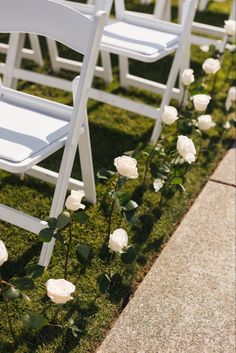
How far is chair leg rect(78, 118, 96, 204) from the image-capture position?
2.65 m

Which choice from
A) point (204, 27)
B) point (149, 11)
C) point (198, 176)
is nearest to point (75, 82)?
point (198, 176)

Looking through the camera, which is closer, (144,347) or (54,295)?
(54,295)

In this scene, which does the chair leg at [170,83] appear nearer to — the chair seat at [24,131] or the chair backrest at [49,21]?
the chair seat at [24,131]

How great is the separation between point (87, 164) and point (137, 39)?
42.0 inches

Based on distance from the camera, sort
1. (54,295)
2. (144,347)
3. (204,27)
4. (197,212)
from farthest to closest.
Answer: (204,27) < (197,212) < (144,347) < (54,295)

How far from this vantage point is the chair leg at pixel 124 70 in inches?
163

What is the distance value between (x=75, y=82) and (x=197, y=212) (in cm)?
121

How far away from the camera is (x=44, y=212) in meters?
2.94

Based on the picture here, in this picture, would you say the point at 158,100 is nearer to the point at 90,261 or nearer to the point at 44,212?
the point at 44,212

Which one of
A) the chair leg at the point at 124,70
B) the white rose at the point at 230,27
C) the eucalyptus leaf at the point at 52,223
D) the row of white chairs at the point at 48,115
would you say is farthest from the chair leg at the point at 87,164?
the white rose at the point at 230,27

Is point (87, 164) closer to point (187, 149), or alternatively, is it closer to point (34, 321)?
point (187, 149)

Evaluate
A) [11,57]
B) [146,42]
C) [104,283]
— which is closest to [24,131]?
[104,283]

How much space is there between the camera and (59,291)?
1.89 metres

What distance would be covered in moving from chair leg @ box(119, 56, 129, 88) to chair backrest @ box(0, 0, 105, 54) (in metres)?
1.78
